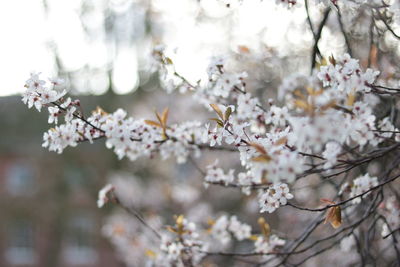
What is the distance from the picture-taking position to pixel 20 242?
15883mm

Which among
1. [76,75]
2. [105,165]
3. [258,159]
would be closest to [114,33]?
[76,75]

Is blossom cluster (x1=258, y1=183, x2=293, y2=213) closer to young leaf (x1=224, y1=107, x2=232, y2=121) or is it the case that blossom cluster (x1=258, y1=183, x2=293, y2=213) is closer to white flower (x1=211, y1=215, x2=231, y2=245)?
young leaf (x1=224, y1=107, x2=232, y2=121)

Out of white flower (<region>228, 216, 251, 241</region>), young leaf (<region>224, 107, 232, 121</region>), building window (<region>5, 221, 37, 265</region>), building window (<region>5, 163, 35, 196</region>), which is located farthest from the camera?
building window (<region>5, 163, 35, 196</region>)

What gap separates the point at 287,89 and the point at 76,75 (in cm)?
866

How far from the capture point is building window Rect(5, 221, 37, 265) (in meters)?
15.8

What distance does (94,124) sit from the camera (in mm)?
2338

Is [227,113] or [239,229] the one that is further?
[239,229]

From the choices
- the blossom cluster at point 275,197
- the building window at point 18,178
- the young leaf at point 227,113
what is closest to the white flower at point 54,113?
the young leaf at point 227,113

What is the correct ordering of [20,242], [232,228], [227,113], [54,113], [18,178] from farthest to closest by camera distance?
Answer: [18,178], [20,242], [232,228], [54,113], [227,113]

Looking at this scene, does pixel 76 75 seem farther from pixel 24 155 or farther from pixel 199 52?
pixel 24 155

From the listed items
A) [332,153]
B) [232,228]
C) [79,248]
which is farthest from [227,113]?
[79,248]

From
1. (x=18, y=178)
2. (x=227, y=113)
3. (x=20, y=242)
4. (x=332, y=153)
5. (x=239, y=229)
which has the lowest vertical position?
(x=332, y=153)

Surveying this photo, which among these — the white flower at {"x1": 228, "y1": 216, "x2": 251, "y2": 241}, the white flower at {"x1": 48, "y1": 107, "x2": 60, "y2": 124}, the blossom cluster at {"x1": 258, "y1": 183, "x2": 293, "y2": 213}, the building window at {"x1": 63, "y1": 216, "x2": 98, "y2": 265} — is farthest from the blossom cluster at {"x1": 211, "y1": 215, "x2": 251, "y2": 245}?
the building window at {"x1": 63, "y1": 216, "x2": 98, "y2": 265}

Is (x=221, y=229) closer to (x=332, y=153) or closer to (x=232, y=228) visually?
(x=232, y=228)
